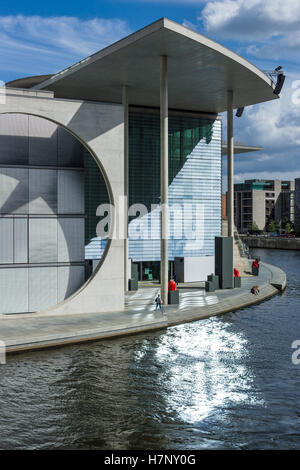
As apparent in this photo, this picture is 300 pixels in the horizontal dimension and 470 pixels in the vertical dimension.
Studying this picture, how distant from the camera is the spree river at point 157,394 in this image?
13672 mm

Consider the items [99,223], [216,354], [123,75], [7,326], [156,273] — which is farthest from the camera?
[156,273]

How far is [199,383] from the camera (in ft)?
58.2

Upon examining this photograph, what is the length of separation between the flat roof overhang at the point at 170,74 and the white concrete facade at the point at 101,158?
4136 millimetres

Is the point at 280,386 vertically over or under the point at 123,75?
under

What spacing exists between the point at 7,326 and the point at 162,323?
7.14 m

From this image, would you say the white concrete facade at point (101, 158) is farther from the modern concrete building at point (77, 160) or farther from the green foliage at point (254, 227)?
the green foliage at point (254, 227)

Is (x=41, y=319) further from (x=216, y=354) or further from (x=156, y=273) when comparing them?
(x=156, y=273)

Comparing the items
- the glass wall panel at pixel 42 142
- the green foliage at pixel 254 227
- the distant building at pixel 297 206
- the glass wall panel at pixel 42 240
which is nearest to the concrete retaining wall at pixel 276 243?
the green foliage at pixel 254 227

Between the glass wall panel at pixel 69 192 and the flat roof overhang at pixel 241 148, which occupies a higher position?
the flat roof overhang at pixel 241 148

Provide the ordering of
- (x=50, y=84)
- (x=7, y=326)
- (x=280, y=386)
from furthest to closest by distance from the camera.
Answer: (x=50, y=84)
(x=7, y=326)
(x=280, y=386)

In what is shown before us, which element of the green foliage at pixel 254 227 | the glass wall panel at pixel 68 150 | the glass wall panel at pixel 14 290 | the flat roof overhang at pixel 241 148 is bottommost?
the glass wall panel at pixel 14 290

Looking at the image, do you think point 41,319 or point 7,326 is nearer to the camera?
point 7,326

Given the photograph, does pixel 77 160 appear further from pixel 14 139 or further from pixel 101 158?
pixel 14 139

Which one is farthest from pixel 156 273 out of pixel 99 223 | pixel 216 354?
pixel 216 354
